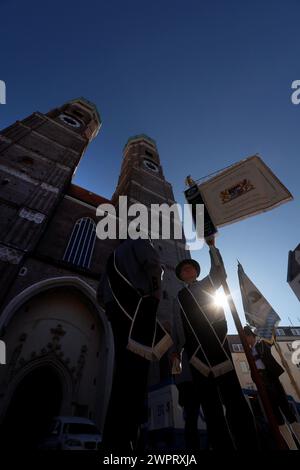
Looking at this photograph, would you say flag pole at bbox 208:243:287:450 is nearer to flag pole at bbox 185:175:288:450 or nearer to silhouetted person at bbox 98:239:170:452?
flag pole at bbox 185:175:288:450

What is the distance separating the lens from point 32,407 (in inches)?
350

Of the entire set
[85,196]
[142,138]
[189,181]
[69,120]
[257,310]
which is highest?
[142,138]

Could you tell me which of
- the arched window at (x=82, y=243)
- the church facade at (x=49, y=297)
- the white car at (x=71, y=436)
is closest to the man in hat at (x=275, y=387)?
the church facade at (x=49, y=297)

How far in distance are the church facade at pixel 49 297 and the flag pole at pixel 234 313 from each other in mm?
2536

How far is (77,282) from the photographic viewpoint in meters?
11.0

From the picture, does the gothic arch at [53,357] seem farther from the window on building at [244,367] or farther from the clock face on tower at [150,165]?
the window on building at [244,367]

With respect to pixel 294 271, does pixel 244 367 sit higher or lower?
lower

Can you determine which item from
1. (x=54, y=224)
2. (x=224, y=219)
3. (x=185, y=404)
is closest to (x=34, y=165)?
(x=54, y=224)

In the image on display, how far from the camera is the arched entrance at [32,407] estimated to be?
26.6ft

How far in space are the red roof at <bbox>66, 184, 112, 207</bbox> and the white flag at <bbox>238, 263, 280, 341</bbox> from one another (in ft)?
40.3

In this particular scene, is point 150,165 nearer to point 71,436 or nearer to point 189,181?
point 189,181

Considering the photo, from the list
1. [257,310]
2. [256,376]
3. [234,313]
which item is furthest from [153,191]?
[256,376]

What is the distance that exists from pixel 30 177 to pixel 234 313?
15.1m
